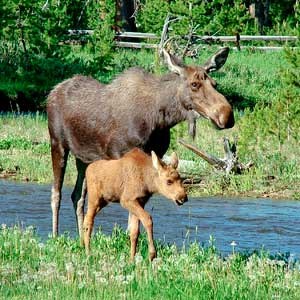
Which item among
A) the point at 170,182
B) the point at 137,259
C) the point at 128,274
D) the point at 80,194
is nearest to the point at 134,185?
the point at 170,182

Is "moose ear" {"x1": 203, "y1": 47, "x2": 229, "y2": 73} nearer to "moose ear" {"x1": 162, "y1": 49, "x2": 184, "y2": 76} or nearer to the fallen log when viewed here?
"moose ear" {"x1": 162, "y1": 49, "x2": 184, "y2": 76}

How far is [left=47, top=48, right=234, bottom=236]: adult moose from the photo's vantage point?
12656 mm

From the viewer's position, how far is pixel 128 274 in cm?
1012

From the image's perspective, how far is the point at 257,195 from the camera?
62.0 ft

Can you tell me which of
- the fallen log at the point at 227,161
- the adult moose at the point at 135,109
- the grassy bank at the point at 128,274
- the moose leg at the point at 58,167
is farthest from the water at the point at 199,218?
the grassy bank at the point at 128,274

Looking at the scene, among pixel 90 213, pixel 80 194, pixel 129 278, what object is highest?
pixel 129 278

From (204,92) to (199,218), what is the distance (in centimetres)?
416

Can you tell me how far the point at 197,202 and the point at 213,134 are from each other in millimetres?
6202

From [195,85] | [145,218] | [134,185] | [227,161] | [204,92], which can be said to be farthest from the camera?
[227,161]

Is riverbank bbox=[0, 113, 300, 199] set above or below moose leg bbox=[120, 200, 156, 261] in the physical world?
below

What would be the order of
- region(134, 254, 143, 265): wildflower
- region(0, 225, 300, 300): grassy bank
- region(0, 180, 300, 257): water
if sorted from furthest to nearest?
region(0, 180, 300, 257): water → region(134, 254, 143, 265): wildflower → region(0, 225, 300, 300): grassy bank

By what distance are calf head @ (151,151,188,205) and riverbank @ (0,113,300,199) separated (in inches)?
302

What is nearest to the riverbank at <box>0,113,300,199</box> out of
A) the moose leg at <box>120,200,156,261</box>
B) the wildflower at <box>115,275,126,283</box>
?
the moose leg at <box>120,200,156,261</box>

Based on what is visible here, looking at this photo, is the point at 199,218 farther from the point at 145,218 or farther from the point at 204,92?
the point at 145,218
